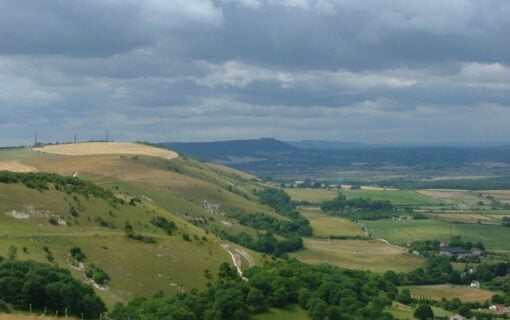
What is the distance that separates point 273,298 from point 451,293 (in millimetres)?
64518

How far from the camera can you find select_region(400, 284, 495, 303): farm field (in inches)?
5317

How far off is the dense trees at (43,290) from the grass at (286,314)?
71.3ft

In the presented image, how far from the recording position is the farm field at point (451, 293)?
5317 inches

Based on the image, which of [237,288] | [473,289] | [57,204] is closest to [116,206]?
[57,204]

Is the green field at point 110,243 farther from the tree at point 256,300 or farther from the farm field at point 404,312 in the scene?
the farm field at point 404,312

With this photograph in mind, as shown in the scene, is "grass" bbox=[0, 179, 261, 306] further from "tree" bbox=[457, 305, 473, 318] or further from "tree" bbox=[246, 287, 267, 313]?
"tree" bbox=[457, 305, 473, 318]

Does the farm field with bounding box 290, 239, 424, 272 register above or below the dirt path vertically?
below

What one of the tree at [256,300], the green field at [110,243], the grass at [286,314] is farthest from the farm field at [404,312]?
the green field at [110,243]

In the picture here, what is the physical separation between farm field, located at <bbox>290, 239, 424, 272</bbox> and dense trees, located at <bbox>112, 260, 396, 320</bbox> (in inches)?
2067

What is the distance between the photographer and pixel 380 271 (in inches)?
6339

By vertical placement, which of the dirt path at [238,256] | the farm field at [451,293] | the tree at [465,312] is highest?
the dirt path at [238,256]

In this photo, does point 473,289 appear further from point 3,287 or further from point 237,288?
point 3,287

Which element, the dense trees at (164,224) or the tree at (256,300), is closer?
the tree at (256,300)

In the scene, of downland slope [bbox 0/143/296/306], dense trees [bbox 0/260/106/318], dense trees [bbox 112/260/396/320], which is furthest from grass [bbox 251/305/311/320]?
dense trees [bbox 0/260/106/318]
